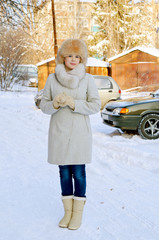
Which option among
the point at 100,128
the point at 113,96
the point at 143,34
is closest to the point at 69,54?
the point at 100,128

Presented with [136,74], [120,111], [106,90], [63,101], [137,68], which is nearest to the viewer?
[63,101]

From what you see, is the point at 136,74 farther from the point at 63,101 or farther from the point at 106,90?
the point at 63,101

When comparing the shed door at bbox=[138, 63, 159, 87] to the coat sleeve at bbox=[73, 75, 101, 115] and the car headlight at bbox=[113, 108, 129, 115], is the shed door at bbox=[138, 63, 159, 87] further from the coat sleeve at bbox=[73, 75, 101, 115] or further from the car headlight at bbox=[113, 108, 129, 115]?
the coat sleeve at bbox=[73, 75, 101, 115]

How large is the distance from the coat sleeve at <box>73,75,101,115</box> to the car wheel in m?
4.38

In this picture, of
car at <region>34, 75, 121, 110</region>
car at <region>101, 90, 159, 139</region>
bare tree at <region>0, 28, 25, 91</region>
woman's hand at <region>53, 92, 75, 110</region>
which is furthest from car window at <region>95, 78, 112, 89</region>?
bare tree at <region>0, 28, 25, 91</region>

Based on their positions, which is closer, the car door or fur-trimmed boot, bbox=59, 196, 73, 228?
fur-trimmed boot, bbox=59, 196, 73, 228

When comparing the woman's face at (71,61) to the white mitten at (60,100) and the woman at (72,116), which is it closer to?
the woman at (72,116)

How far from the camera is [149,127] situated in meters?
7.04

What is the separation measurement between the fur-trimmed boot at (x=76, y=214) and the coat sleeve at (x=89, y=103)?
868mm

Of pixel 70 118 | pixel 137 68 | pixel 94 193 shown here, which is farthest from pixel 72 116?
pixel 137 68

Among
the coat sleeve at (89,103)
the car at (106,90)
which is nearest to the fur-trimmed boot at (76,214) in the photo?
the coat sleeve at (89,103)

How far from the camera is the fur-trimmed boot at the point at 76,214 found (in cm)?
281

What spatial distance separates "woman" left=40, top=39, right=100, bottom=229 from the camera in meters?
A: 2.76

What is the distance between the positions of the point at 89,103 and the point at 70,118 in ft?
0.76
